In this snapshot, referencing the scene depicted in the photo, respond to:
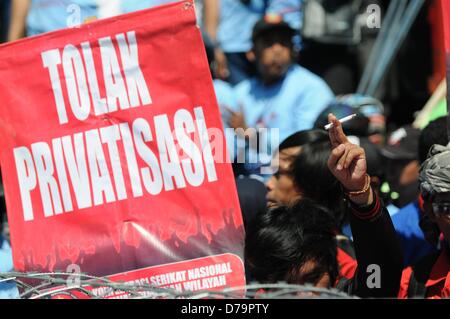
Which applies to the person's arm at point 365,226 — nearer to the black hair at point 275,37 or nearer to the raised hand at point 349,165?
the raised hand at point 349,165

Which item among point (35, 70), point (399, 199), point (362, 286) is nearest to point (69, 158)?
point (35, 70)

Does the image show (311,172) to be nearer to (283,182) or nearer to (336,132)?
(283,182)

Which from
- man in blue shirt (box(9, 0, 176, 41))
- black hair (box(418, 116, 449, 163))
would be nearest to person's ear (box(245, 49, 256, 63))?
man in blue shirt (box(9, 0, 176, 41))

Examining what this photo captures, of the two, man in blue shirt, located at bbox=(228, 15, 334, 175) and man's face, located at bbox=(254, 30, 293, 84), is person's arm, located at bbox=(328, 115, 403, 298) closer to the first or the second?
man in blue shirt, located at bbox=(228, 15, 334, 175)

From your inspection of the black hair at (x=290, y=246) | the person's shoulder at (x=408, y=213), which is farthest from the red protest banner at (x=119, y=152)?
the person's shoulder at (x=408, y=213)

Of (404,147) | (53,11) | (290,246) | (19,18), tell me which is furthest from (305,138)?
(19,18)

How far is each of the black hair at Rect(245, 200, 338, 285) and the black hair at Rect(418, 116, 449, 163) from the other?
38.4 inches

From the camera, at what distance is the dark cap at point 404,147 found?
18.6 ft

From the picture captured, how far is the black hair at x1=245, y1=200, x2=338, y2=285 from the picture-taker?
10.3 feet

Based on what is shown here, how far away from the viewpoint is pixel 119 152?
336cm

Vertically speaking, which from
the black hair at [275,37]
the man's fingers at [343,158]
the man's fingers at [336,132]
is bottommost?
the man's fingers at [343,158]

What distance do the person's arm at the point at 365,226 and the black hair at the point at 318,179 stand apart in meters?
0.76
